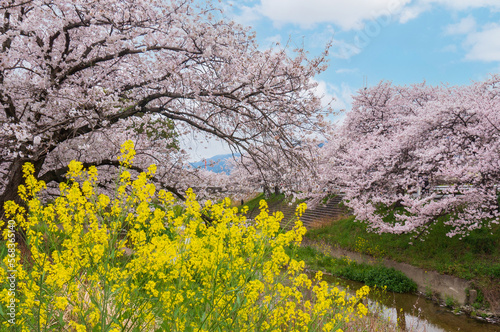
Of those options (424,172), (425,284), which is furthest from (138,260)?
(424,172)

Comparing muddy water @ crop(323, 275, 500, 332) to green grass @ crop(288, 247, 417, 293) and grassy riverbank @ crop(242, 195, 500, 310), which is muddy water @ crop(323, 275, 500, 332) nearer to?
green grass @ crop(288, 247, 417, 293)

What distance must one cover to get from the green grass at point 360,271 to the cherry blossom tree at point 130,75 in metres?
5.80

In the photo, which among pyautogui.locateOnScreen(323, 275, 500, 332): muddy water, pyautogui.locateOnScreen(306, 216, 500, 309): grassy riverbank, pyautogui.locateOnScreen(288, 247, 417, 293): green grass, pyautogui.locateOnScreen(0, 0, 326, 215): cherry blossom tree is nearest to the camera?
pyautogui.locateOnScreen(0, 0, 326, 215): cherry blossom tree

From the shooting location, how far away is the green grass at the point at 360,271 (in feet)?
43.8

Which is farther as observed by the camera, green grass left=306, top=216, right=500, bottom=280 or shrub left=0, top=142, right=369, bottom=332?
green grass left=306, top=216, right=500, bottom=280

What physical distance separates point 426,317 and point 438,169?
6.09m

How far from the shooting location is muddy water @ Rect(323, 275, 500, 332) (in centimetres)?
1003

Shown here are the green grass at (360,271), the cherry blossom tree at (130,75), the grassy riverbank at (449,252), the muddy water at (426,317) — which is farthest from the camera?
the green grass at (360,271)

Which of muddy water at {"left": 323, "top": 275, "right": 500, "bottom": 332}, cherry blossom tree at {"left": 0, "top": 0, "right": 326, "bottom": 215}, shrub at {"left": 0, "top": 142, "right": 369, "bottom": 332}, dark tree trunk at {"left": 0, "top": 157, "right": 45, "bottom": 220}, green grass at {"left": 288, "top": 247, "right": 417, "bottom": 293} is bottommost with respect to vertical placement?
muddy water at {"left": 323, "top": 275, "right": 500, "bottom": 332}

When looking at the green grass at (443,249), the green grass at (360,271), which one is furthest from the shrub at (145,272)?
the green grass at (443,249)

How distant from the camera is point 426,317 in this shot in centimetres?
1091

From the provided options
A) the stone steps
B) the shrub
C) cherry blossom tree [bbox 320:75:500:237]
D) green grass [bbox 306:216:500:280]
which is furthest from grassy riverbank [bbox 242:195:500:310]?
the shrub

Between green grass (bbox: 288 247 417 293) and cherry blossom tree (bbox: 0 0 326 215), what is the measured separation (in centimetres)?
580

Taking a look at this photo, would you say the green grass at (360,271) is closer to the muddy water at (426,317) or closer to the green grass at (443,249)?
the muddy water at (426,317)
